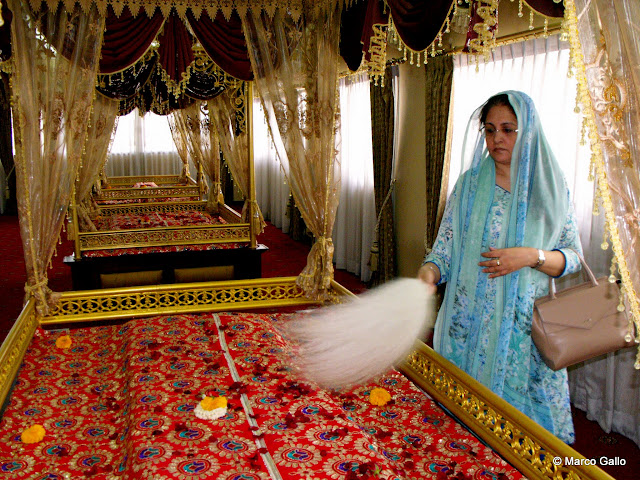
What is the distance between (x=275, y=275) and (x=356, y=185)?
143 centimetres

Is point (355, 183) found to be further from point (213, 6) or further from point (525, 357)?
point (525, 357)

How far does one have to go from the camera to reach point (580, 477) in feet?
4.53

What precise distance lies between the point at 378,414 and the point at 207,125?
5.15 meters

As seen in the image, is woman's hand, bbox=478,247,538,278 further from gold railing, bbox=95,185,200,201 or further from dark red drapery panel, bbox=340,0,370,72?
gold railing, bbox=95,185,200,201

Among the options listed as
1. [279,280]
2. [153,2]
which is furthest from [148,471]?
[153,2]

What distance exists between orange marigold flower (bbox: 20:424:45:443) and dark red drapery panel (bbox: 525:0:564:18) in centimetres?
230

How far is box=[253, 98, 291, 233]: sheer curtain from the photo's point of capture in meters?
9.30

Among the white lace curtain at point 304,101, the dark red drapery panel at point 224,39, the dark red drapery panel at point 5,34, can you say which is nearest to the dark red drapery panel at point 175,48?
the dark red drapery panel at point 224,39

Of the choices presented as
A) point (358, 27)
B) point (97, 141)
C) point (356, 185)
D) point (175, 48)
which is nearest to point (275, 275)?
point (356, 185)

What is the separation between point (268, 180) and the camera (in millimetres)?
10047

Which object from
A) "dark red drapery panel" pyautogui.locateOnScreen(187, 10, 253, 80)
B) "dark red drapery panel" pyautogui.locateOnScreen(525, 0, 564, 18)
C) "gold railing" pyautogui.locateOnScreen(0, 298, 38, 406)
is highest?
"dark red drapery panel" pyautogui.locateOnScreen(187, 10, 253, 80)

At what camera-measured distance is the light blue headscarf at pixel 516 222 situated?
1.77 m

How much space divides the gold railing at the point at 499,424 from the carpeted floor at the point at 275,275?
124 cm

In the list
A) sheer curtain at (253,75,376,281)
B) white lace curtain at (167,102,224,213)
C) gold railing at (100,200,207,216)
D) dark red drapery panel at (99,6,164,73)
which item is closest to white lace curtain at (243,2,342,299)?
dark red drapery panel at (99,6,164,73)
